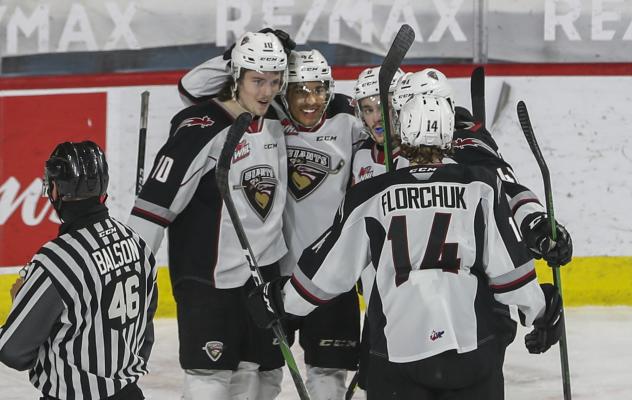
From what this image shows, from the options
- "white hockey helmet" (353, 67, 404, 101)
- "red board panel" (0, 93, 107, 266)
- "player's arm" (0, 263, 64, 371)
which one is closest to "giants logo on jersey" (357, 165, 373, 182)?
"white hockey helmet" (353, 67, 404, 101)

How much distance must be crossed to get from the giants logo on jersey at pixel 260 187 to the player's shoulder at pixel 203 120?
142mm

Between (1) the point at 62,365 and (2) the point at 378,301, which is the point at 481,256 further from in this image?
(1) the point at 62,365

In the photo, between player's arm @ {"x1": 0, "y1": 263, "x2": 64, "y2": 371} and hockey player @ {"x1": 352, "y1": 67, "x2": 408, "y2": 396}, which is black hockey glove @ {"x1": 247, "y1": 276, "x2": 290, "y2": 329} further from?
Answer: player's arm @ {"x1": 0, "y1": 263, "x2": 64, "y2": 371}

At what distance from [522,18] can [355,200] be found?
3.06 metres

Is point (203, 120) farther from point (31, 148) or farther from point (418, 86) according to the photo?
point (31, 148)

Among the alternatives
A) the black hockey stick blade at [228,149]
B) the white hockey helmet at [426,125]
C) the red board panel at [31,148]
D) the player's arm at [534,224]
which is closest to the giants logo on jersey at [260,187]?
the black hockey stick blade at [228,149]

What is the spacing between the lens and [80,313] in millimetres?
Answer: 2547

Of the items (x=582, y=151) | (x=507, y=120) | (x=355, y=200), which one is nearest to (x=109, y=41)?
(x=507, y=120)

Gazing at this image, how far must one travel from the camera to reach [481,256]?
276cm

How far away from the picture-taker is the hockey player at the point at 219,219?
11.3ft

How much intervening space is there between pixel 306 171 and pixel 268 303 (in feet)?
2.26

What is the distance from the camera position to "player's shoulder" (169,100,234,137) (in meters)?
3.46

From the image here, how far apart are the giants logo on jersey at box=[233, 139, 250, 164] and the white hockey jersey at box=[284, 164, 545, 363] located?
729mm

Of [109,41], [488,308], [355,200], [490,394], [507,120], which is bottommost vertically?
[490,394]
